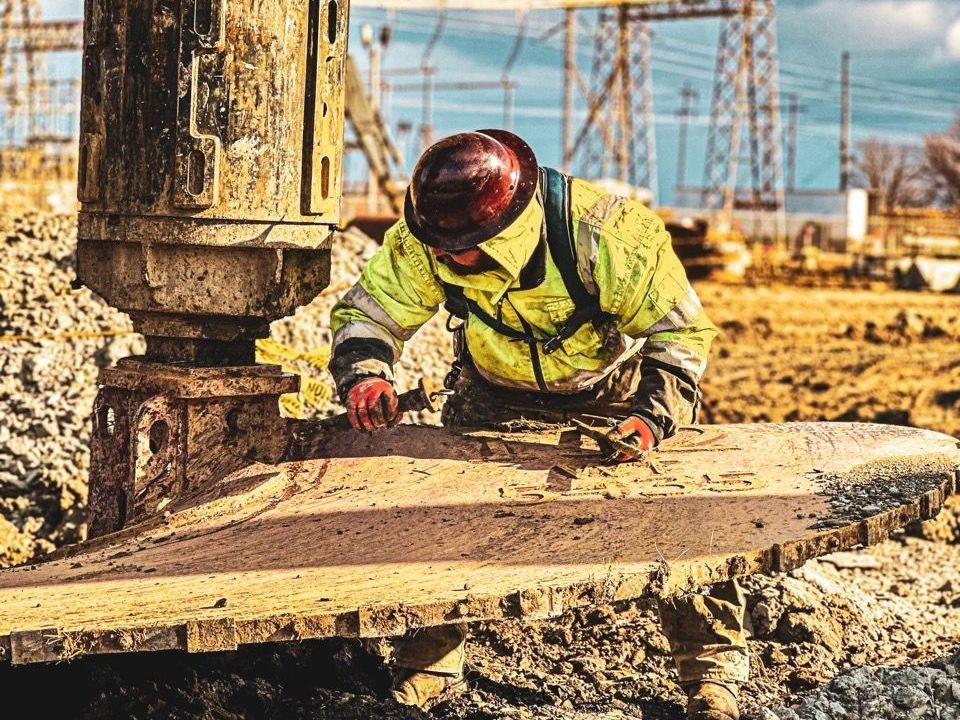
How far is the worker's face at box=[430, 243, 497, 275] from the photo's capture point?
3.99 m

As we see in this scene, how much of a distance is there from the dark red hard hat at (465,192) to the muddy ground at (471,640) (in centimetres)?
158

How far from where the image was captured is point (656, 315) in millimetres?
4047

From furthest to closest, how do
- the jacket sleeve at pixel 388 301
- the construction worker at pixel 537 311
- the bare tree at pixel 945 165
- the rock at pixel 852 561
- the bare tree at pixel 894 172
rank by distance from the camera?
the bare tree at pixel 894 172
the bare tree at pixel 945 165
the rock at pixel 852 561
the jacket sleeve at pixel 388 301
the construction worker at pixel 537 311

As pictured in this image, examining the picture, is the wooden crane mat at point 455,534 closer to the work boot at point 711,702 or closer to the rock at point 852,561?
the work boot at point 711,702

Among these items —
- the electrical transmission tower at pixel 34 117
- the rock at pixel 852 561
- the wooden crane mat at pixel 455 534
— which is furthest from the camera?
the electrical transmission tower at pixel 34 117

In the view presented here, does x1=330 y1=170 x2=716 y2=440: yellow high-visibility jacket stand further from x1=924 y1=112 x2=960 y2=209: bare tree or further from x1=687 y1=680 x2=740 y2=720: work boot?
x1=924 y1=112 x2=960 y2=209: bare tree

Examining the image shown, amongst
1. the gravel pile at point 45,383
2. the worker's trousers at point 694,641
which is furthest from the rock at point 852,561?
the gravel pile at point 45,383

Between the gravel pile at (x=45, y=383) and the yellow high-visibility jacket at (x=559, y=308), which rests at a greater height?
the yellow high-visibility jacket at (x=559, y=308)

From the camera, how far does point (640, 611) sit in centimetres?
Answer: 503

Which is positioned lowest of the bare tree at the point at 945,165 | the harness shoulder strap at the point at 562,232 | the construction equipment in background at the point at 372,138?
the harness shoulder strap at the point at 562,232

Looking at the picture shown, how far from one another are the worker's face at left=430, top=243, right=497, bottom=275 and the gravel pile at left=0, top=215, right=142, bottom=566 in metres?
2.67

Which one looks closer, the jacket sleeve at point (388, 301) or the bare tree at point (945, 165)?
the jacket sleeve at point (388, 301)

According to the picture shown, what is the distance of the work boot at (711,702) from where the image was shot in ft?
13.4

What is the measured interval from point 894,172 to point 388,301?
240ft
